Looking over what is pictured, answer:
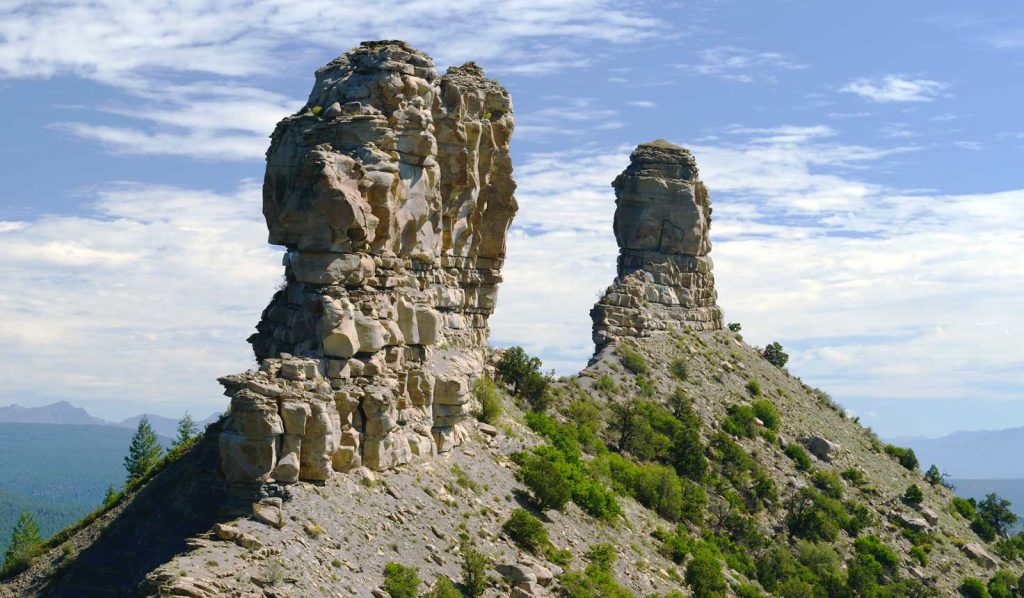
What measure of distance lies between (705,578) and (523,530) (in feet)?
54.9

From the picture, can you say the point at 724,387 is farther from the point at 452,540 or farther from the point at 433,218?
the point at 452,540

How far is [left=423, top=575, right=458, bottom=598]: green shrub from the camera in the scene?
51.2 m

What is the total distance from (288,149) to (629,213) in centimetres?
5847

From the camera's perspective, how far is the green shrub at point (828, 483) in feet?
326

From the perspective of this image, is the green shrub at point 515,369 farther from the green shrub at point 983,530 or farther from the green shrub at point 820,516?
the green shrub at point 983,530

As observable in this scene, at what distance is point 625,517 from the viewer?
7681 centimetres

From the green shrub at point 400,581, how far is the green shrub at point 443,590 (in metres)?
0.66

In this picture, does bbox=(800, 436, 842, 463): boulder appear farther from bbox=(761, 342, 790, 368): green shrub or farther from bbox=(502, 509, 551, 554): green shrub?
bbox=(502, 509, 551, 554): green shrub

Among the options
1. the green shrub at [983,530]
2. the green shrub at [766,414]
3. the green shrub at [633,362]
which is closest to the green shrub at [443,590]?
the green shrub at [633,362]

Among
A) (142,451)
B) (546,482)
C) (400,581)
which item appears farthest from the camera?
(142,451)

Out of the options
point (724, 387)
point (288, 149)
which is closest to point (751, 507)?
point (724, 387)

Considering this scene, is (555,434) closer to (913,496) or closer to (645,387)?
(645,387)

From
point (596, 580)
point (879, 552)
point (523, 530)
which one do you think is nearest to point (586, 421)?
point (879, 552)

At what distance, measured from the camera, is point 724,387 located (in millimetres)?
108000
